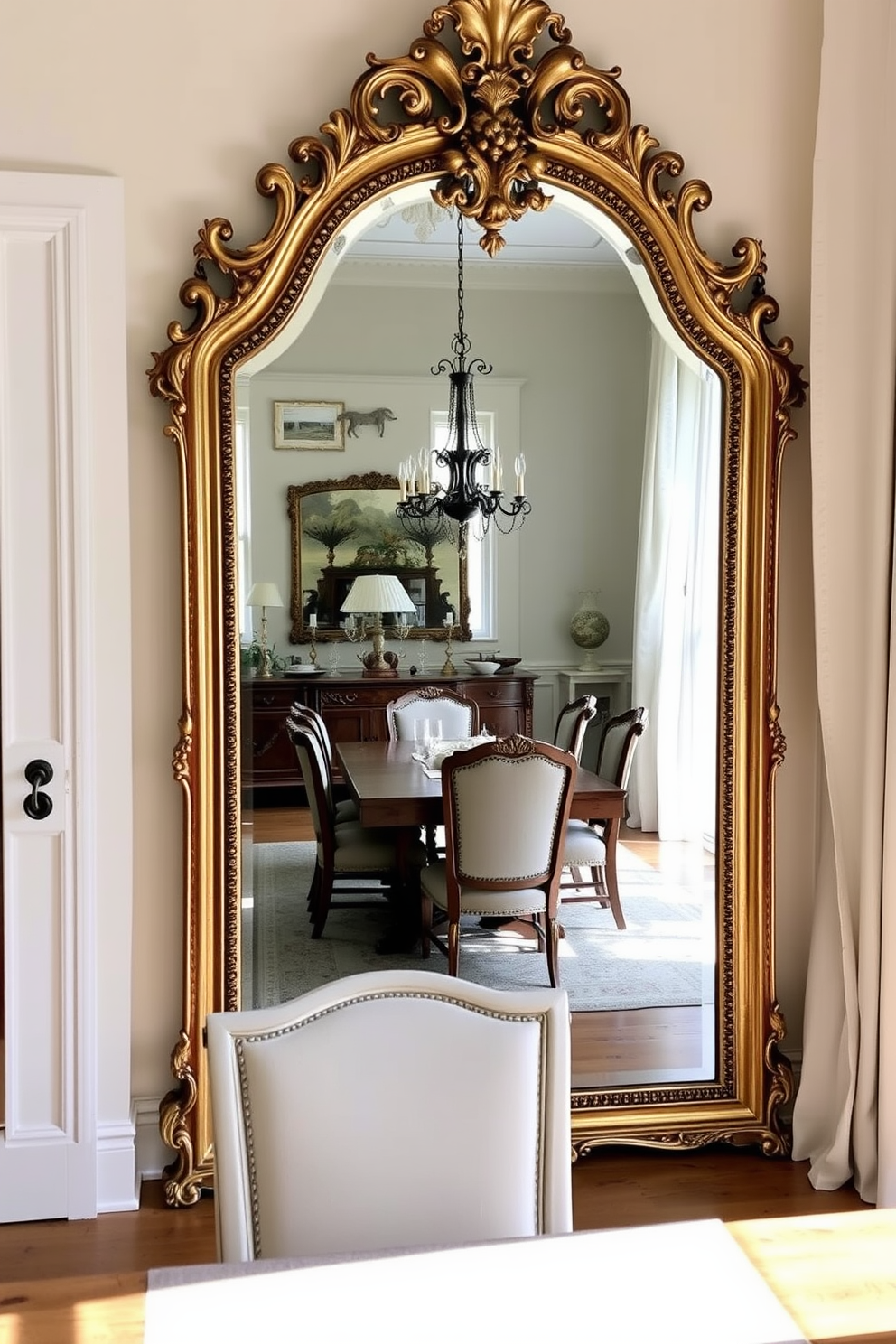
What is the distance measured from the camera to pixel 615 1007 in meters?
3.27

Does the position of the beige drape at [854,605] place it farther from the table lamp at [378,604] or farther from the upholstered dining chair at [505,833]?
the table lamp at [378,604]

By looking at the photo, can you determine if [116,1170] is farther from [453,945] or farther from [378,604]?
[378,604]

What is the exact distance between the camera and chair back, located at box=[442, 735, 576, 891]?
3174 millimetres

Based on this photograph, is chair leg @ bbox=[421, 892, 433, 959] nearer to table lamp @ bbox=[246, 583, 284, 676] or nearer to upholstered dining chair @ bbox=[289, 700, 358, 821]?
upholstered dining chair @ bbox=[289, 700, 358, 821]

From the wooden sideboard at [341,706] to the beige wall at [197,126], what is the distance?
0.34 m

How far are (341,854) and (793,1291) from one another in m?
2.47

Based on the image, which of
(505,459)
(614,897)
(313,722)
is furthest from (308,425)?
(614,897)

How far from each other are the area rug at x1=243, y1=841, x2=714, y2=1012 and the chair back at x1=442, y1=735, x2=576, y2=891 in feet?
0.73

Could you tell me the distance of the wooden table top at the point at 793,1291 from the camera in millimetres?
1115

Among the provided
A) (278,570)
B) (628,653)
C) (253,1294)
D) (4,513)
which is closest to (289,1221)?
(253,1294)

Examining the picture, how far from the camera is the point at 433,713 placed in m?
4.92

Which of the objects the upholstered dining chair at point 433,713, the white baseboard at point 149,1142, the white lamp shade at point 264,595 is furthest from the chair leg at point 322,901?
the white lamp shade at point 264,595

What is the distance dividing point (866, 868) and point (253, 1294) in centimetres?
183

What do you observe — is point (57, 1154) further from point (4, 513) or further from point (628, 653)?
point (628, 653)
